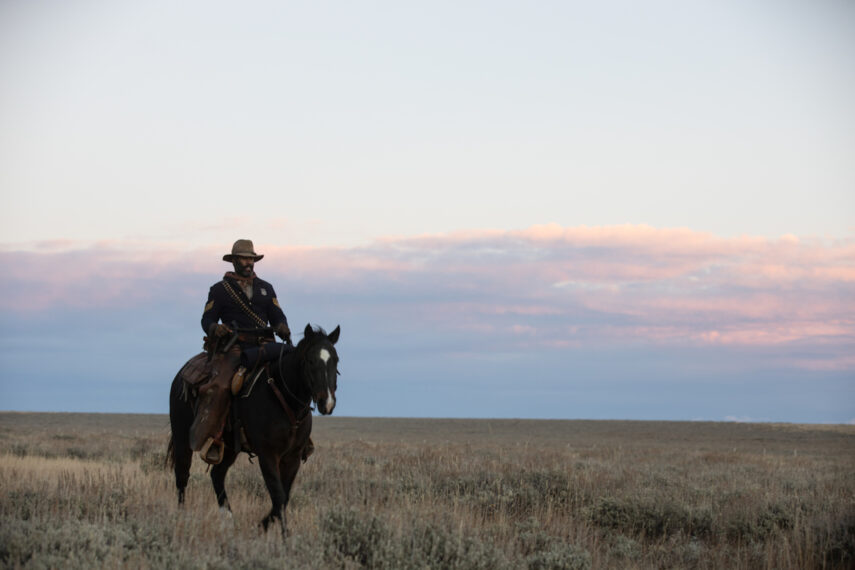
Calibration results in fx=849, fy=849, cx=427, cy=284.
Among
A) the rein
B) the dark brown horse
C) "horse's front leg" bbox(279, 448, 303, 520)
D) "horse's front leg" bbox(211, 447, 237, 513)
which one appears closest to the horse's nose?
the dark brown horse

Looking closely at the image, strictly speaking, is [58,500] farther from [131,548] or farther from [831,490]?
[831,490]

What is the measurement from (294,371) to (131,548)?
259cm

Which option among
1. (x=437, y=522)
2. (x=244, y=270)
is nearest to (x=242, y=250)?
(x=244, y=270)

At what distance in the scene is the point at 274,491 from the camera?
8.81 m

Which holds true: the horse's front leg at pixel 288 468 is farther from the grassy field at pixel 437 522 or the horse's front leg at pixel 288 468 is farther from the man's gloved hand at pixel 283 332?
the man's gloved hand at pixel 283 332

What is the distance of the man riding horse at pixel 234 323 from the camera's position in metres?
9.67

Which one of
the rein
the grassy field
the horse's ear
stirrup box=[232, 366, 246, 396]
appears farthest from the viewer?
stirrup box=[232, 366, 246, 396]

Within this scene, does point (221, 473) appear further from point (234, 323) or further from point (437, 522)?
point (437, 522)

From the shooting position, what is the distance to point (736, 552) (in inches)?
400

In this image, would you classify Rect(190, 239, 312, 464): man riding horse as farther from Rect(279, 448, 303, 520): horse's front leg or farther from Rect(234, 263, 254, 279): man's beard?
Rect(279, 448, 303, 520): horse's front leg

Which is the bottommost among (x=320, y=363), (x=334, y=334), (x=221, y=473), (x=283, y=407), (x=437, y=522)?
(x=437, y=522)

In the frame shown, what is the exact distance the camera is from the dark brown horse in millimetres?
8766

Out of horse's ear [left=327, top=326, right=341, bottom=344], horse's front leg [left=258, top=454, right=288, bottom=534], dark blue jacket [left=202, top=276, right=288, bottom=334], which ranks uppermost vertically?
dark blue jacket [left=202, top=276, right=288, bottom=334]

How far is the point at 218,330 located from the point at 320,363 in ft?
5.86
